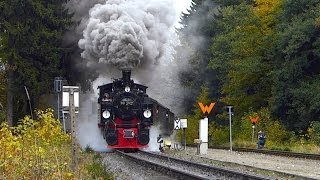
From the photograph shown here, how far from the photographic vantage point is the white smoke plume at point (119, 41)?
28438 mm

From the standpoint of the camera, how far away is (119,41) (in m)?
28.4

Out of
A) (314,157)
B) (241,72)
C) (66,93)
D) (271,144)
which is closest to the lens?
(66,93)

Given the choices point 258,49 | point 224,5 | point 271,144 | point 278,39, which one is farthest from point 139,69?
point 224,5

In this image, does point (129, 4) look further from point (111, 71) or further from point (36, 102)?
point (36, 102)

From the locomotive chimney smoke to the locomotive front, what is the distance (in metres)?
2.22

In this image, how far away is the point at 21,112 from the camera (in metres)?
36.1

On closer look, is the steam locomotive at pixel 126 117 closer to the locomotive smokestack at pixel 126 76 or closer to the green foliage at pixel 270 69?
the locomotive smokestack at pixel 126 76

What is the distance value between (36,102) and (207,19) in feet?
87.3

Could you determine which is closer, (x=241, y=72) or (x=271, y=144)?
(x=271, y=144)

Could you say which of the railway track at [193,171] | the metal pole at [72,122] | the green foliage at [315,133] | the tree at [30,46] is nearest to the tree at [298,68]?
the green foliage at [315,133]

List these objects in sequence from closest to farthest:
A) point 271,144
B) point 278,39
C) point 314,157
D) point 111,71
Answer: point 314,157
point 111,71
point 271,144
point 278,39

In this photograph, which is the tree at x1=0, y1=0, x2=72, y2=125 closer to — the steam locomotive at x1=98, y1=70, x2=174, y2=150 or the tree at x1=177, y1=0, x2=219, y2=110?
the steam locomotive at x1=98, y1=70, x2=174, y2=150

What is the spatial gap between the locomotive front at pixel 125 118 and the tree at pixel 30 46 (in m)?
7.77

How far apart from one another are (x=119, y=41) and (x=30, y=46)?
22.3 ft
